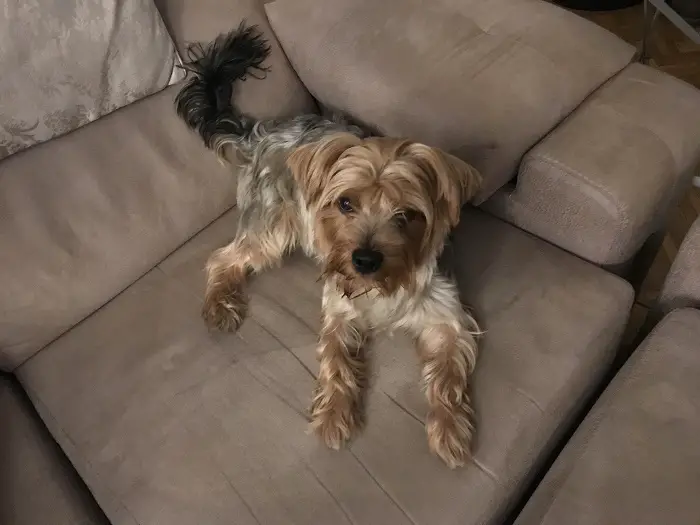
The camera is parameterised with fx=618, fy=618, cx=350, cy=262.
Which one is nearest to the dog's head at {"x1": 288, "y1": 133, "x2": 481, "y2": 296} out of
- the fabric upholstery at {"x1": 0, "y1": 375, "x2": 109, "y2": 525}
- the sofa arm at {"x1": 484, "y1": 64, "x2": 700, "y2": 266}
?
the sofa arm at {"x1": 484, "y1": 64, "x2": 700, "y2": 266}

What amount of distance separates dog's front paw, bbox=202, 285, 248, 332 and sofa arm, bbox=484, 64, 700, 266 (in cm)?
74

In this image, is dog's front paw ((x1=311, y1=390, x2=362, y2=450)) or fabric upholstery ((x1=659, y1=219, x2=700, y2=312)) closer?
dog's front paw ((x1=311, y1=390, x2=362, y2=450))

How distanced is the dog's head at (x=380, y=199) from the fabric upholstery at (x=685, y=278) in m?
0.51

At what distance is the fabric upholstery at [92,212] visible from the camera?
4.80 ft

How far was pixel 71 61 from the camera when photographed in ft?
4.57

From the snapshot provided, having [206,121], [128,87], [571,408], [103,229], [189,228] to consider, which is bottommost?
[571,408]

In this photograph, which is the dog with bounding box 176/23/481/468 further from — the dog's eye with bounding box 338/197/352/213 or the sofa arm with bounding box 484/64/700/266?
the sofa arm with bounding box 484/64/700/266

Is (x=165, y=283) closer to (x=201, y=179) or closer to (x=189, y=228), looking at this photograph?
(x=189, y=228)

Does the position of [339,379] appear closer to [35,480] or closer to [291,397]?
[291,397]

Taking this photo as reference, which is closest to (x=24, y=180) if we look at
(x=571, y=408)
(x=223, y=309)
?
(x=223, y=309)

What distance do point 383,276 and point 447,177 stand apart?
24cm

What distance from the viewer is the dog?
4.13ft

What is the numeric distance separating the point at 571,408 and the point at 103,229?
1.20 m

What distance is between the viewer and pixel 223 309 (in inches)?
59.9
